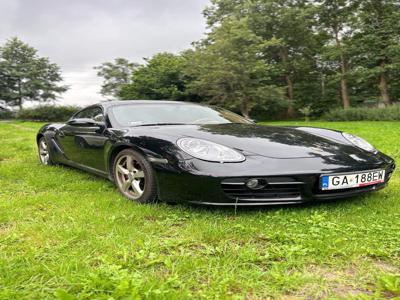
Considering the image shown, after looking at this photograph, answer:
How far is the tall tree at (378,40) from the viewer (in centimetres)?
2077

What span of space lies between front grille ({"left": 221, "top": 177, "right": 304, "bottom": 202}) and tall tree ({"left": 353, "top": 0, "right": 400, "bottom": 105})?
21.2 meters

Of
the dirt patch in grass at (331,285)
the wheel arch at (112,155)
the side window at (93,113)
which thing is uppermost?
the side window at (93,113)

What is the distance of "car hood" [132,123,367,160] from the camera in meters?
2.48

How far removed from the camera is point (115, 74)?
1218 inches

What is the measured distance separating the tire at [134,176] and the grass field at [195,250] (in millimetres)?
106

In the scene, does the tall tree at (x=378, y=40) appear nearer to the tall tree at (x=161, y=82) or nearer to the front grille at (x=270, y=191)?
the tall tree at (x=161, y=82)

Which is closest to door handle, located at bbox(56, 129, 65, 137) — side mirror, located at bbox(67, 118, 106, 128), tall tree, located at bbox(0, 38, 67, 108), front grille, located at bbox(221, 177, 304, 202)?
side mirror, located at bbox(67, 118, 106, 128)

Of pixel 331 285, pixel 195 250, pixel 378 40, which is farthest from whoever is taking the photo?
pixel 378 40

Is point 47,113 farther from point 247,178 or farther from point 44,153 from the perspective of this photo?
point 247,178

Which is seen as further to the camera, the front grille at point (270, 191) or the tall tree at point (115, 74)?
the tall tree at point (115, 74)

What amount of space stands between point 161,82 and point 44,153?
18.1m

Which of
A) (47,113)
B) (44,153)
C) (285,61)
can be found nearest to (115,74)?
(47,113)

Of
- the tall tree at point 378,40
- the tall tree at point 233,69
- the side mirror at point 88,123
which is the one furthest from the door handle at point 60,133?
the tall tree at point 378,40

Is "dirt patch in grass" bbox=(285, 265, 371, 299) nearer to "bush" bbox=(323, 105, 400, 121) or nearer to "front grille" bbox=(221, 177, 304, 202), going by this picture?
"front grille" bbox=(221, 177, 304, 202)
